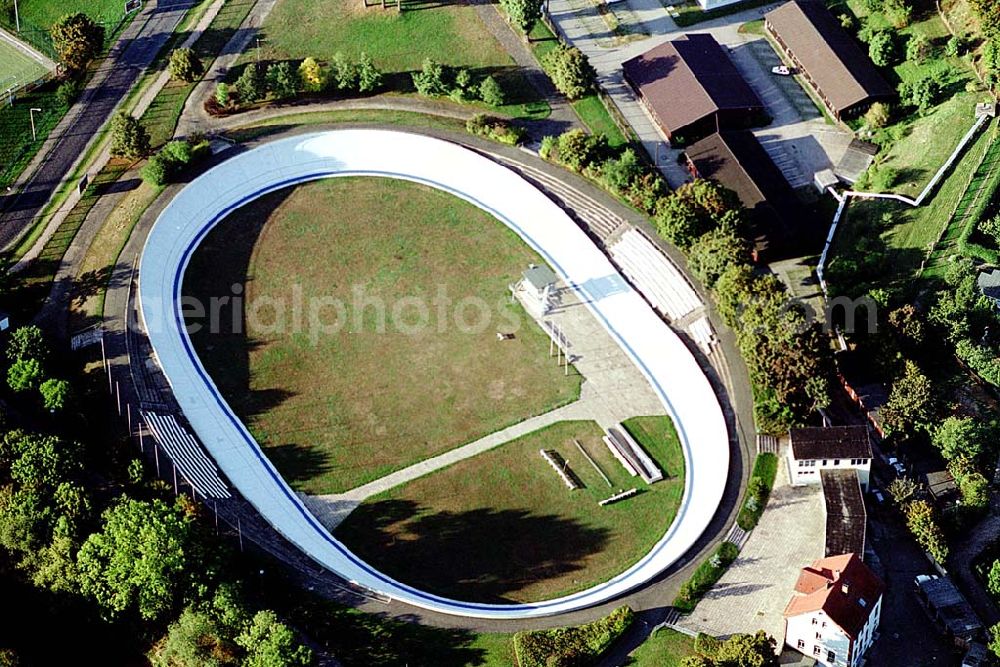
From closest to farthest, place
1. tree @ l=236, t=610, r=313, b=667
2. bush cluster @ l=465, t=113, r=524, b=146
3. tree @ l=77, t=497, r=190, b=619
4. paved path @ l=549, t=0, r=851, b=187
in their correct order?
1. tree @ l=236, t=610, r=313, b=667
2. tree @ l=77, t=497, r=190, b=619
3. paved path @ l=549, t=0, r=851, b=187
4. bush cluster @ l=465, t=113, r=524, b=146

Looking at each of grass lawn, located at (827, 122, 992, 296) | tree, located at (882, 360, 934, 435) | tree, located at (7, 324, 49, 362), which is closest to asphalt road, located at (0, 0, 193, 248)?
tree, located at (7, 324, 49, 362)

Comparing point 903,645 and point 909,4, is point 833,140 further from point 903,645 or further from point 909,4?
point 903,645

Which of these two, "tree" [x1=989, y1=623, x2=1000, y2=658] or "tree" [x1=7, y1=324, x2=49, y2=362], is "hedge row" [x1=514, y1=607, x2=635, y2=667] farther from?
"tree" [x1=7, y1=324, x2=49, y2=362]

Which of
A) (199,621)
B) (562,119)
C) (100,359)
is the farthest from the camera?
(562,119)

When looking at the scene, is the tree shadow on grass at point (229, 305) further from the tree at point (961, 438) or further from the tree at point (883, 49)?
the tree at point (883, 49)

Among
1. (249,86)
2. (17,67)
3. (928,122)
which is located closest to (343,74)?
(249,86)

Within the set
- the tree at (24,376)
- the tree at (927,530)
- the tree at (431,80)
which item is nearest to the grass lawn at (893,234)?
the tree at (927,530)

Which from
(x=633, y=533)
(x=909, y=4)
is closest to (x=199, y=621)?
(x=633, y=533)
